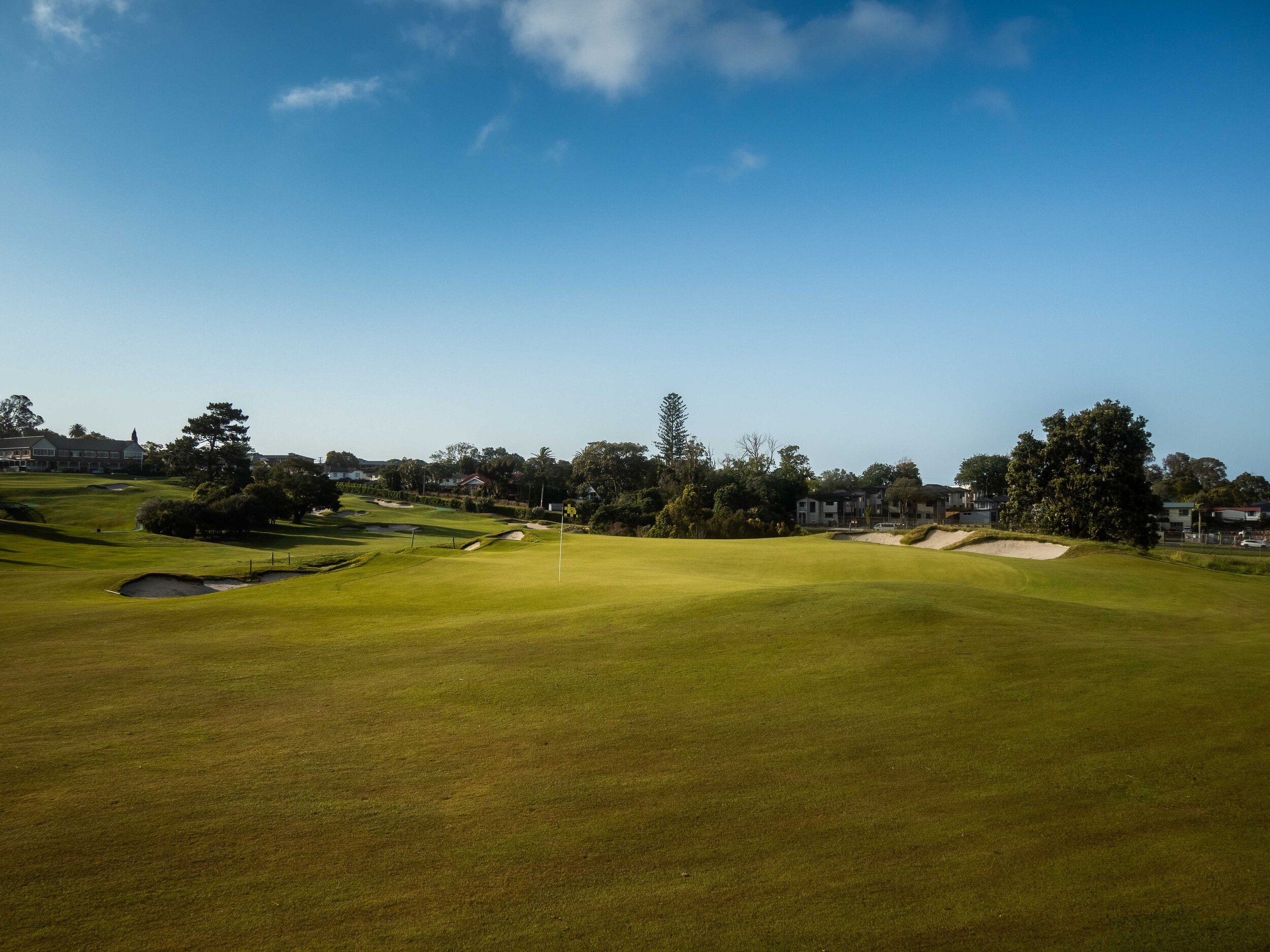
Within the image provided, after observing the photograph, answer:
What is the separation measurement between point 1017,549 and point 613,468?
199ft

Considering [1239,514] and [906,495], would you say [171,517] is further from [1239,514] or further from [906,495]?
[1239,514]

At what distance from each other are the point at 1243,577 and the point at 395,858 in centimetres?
3601

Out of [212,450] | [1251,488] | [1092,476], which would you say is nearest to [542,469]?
[212,450]

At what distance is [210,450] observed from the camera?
82625 millimetres

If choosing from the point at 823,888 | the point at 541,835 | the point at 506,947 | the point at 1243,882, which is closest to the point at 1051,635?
the point at 1243,882

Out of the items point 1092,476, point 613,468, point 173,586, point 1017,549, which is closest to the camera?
point 173,586

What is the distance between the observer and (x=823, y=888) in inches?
208

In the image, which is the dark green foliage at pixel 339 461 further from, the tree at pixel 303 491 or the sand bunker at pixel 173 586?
the sand bunker at pixel 173 586

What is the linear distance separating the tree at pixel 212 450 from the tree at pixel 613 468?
41.0m

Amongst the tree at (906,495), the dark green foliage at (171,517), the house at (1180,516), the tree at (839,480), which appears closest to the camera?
the dark green foliage at (171,517)

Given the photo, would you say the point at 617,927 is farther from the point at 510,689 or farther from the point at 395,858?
the point at 510,689

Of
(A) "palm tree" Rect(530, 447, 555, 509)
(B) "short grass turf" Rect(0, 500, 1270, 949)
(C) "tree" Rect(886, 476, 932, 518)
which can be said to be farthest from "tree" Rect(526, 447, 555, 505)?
(B) "short grass turf" Rect(0, 500, 1270, 949)

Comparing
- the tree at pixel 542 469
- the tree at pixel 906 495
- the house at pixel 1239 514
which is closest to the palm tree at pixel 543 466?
the tree at pixel 542 469

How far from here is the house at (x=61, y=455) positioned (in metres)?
105
